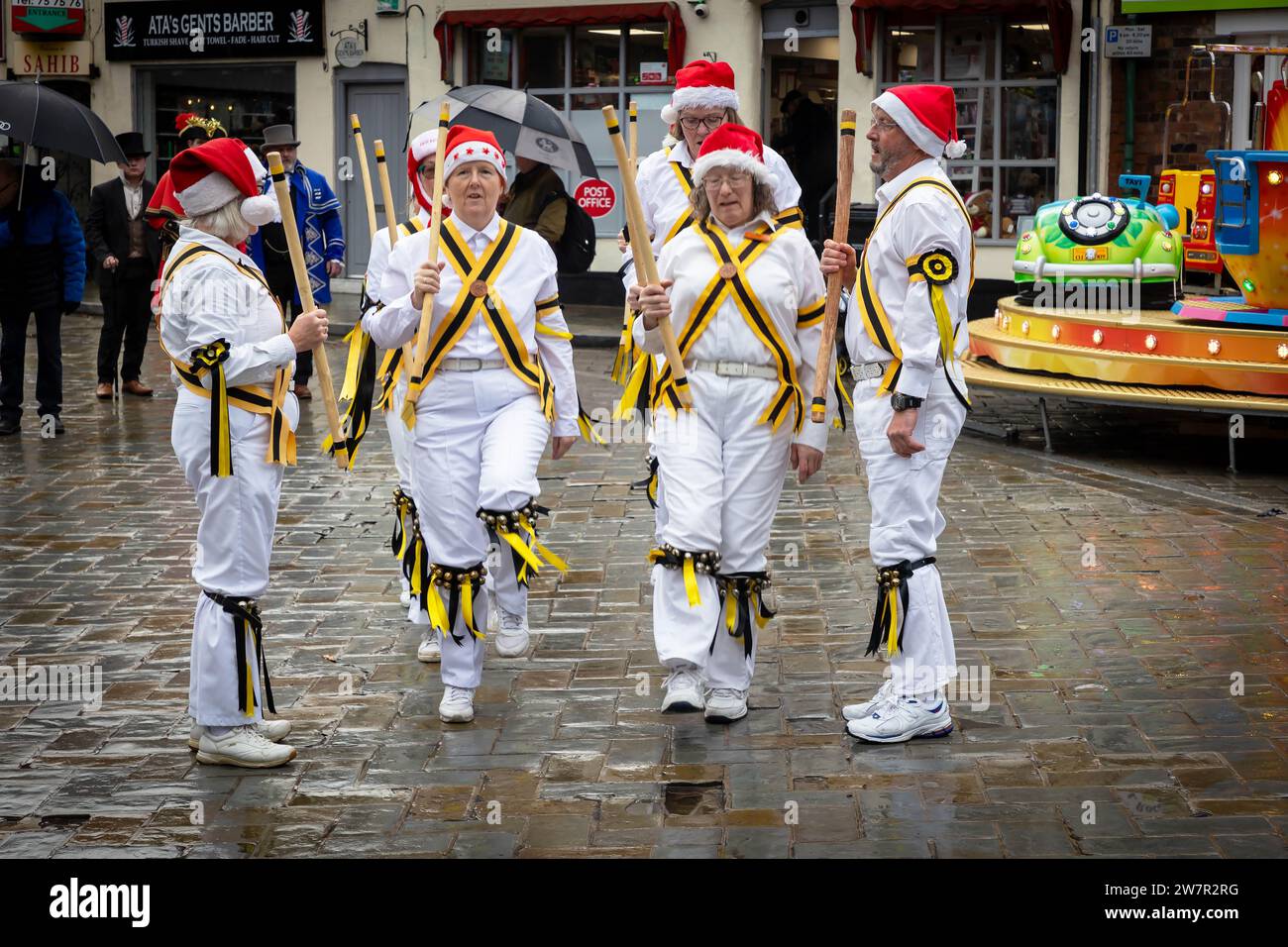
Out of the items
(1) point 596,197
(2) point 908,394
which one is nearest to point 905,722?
(2) point 908,394

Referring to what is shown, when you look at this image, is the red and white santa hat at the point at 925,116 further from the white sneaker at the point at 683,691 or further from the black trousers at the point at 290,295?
the black trousers at the point at 290,295

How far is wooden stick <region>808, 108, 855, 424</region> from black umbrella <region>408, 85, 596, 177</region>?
374 cm

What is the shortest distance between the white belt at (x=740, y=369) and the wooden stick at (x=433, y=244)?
3.14ft

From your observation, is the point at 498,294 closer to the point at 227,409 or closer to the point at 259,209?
the point at 259,209

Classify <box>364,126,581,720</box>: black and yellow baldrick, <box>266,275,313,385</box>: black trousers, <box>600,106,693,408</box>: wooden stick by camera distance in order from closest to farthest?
<box>600,106,693,408</box>: wooden stick → <box>364,126,581,720</box>: black and yellow baldrick → <box>266,275,313,385</box>: black trousers

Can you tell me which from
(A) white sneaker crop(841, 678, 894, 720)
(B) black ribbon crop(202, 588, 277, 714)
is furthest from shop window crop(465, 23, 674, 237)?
(B) black ribbon crop(202, 588, 277, 714)

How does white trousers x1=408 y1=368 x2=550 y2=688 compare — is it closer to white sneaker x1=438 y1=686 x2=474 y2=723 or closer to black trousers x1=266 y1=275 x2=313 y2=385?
white sneaker x1=438 y1=686 x2=474 y2=723

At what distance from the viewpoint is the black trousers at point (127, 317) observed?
13.5 m

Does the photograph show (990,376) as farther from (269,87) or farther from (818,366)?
(269,87)

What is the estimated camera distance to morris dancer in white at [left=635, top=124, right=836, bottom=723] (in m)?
5.87

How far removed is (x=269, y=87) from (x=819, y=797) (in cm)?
1961

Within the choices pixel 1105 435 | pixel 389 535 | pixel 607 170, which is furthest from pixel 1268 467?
pixel 607 170

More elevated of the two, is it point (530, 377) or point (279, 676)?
point (530, 377)

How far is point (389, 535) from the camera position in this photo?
9047 millimetres
